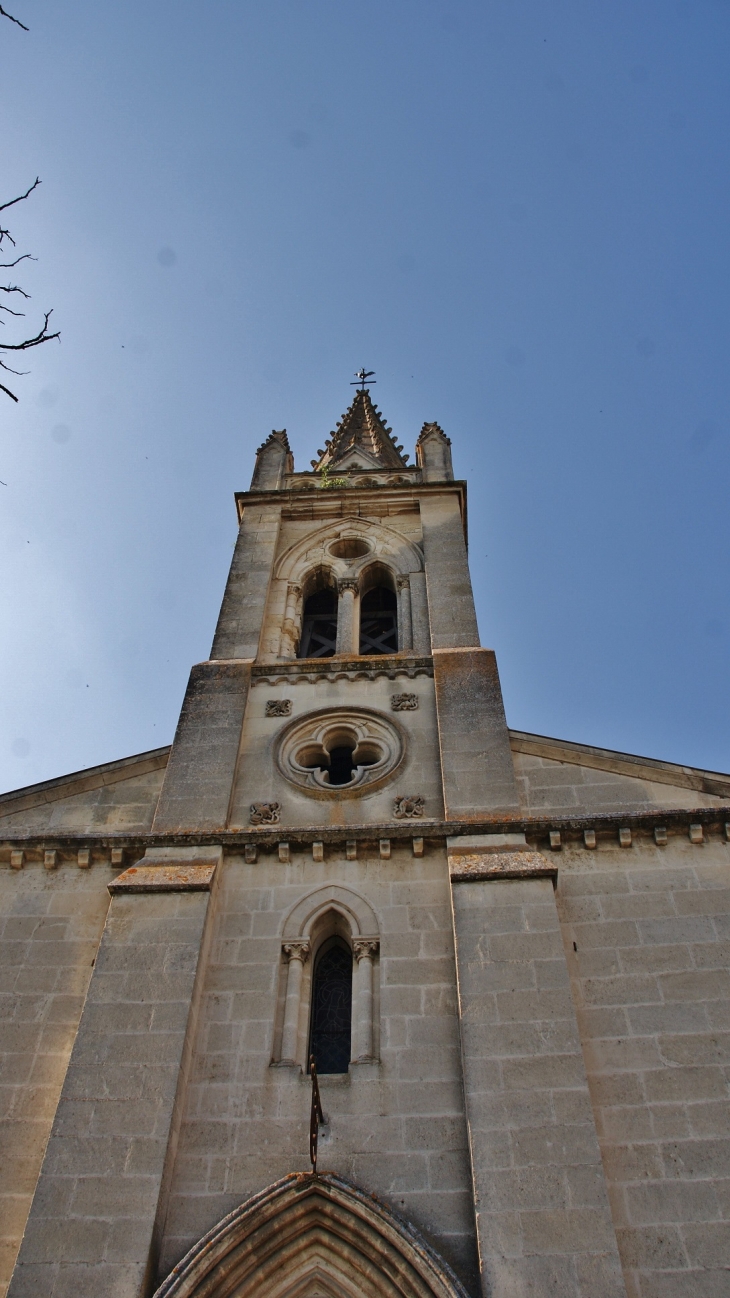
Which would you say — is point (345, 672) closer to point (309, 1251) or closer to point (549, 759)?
point (549, 759)

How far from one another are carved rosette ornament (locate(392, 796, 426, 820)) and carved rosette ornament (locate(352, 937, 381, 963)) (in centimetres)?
184

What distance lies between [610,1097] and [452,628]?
7556mm

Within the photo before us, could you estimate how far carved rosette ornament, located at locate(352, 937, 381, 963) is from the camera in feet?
33.0

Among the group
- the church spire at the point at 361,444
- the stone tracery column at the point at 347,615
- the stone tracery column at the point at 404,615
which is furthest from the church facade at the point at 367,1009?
the church spire at the point at 361,444

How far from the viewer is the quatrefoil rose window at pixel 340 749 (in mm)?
12430

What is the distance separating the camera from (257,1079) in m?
9.05

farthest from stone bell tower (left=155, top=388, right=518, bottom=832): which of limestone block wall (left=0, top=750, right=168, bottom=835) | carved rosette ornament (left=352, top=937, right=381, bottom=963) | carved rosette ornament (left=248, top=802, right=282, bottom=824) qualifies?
carved rosette ornament (left=352, top=937, right=381, bottom=963)

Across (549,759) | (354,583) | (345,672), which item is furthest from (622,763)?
(354,583)

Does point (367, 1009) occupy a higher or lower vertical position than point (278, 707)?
lower

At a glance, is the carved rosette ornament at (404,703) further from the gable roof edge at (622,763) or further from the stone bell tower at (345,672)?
the gable roof edge at (622,763)

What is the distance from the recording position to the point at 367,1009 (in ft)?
31.6

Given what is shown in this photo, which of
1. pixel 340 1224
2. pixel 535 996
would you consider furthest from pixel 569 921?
pixel 340 1224

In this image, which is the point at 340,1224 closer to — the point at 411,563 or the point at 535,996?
the point at 535,996

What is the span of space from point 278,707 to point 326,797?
6.40ft
